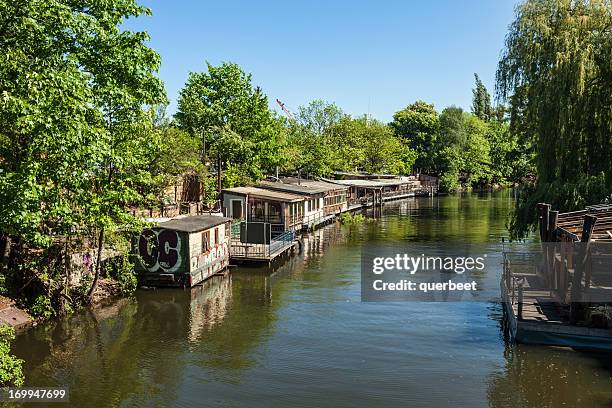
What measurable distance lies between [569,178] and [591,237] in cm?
1028

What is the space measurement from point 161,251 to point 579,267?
21.2 m

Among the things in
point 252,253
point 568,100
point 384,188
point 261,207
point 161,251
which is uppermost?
point 568,100

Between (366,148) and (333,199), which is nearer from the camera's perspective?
(333,199)

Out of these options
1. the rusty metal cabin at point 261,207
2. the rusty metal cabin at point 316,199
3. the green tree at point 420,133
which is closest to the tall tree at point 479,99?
the green tree at point 420,133

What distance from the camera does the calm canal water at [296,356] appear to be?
61.1ft

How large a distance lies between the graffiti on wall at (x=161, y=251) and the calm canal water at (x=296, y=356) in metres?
1.47

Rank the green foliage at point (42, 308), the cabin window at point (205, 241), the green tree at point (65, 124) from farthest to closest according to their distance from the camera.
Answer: the cabin window at point (205, 241)
the green foliage at point (42, 308)
the green tree at point (65, 124)

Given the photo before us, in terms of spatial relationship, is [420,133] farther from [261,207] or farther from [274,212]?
[261,207]

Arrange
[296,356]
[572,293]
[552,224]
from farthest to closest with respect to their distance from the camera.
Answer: [552,224] → [296,356] → [572,293]

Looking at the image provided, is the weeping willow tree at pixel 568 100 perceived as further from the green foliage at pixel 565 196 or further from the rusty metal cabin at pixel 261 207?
the rusty metal cabin at pixel 261 207

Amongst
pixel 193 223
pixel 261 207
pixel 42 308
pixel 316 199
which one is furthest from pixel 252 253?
pixel 316 199

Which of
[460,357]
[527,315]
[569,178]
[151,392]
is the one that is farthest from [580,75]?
[151,392]

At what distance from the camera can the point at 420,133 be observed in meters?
125

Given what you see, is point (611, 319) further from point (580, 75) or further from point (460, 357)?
point (580, 75)
